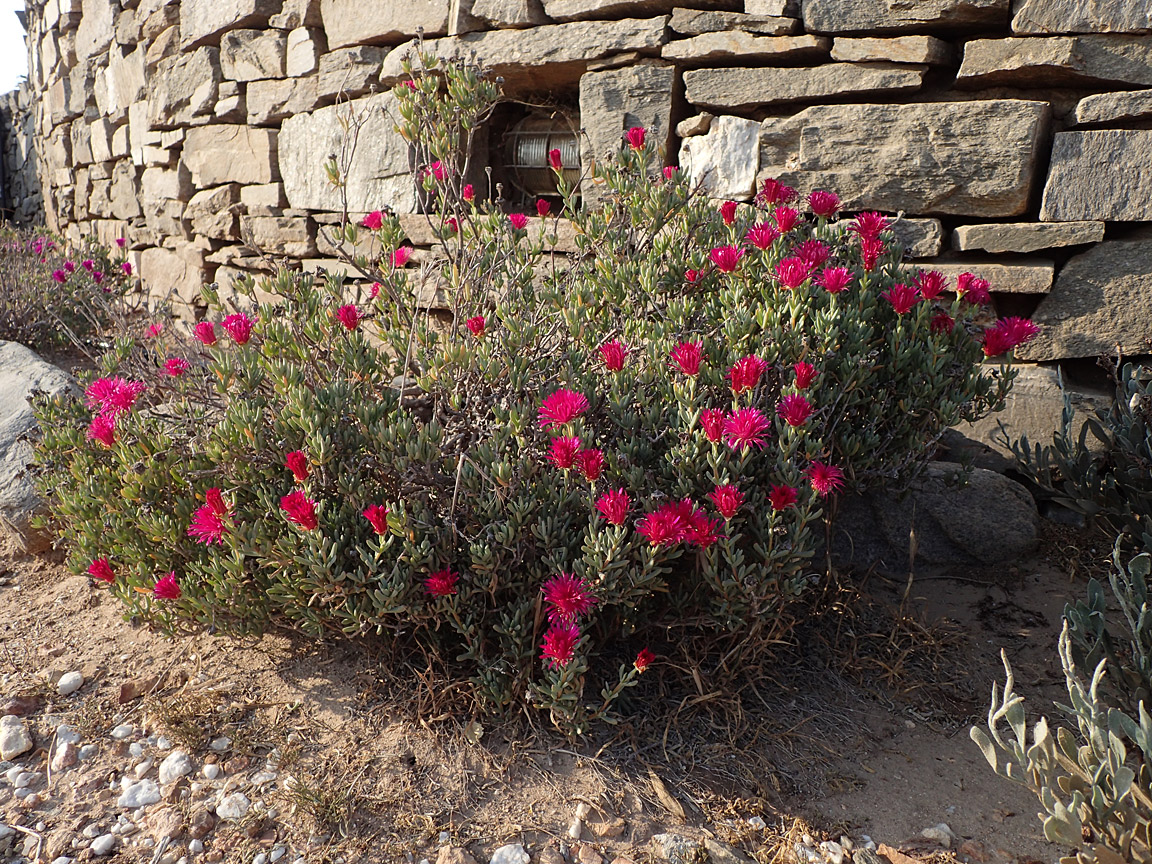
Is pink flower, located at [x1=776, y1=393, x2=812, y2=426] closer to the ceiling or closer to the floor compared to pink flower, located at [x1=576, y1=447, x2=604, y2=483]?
closer to the ceiling

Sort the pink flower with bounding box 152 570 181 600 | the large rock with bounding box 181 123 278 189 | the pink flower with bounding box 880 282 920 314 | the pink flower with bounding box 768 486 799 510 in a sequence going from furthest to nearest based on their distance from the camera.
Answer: the large rock with bounding box 181 123 278 189
the pink flower with bounding box 880 282 920 314
the pink flower with bounding box 152 570 181 600
the pink flower with bounding box 768 486 799 510

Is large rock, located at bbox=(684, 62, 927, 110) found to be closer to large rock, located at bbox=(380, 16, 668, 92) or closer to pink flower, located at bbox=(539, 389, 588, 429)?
large rock, located at bbox=(380, 16, 668, 92)

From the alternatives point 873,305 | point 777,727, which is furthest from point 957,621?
point 873,305

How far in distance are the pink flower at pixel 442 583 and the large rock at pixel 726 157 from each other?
6.13ft

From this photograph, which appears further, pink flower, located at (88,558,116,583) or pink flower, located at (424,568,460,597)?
pink flower, located at (88,558,116,583)

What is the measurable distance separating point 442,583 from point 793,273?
1.05m

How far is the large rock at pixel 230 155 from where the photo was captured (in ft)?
14.7

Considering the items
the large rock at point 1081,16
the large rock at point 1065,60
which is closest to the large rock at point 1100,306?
the large rock at point 1065,60

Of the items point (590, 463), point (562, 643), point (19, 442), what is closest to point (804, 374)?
point (590, 463)

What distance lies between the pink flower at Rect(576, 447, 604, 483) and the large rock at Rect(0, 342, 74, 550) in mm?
2002

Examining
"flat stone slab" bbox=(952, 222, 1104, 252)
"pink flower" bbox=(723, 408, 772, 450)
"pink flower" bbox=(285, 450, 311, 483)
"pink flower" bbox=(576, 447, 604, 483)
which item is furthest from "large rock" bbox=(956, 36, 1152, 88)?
"pink flower" bbox=(285, 450, 311, 483)

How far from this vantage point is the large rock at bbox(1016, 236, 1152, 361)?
2.64 metres

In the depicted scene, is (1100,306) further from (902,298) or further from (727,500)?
(727,500)

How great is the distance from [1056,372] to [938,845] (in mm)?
1750
